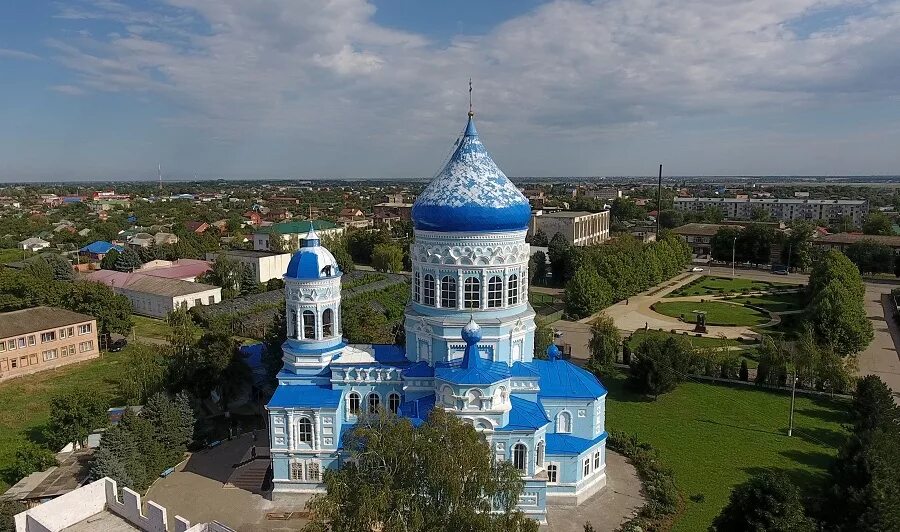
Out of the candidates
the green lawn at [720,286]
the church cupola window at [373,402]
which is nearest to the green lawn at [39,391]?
the church cupola window at [373,402]

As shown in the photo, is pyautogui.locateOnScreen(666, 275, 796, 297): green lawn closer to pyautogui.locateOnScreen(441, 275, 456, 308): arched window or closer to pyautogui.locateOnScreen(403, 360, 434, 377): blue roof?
pyautogui.locateOnScreen(441, 275, 456, 308): arched window

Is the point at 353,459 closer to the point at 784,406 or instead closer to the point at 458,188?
the point at 458,188

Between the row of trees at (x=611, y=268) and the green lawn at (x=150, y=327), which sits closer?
the green lawn at (x=150, y=327)

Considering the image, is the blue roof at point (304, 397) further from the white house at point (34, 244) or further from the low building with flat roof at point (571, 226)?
the white house at point (34, 244)

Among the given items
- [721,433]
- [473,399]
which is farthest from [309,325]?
[721,433]

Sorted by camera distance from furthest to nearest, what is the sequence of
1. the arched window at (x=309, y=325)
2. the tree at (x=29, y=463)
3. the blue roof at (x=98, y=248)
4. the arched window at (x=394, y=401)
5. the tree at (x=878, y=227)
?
the tree at (x=878, y=227), the blue roof at (x=98, y=248), the arched window at (x=309, y=325), the tree at (x=29, y=463), the arched window at (x=394, y=401)
